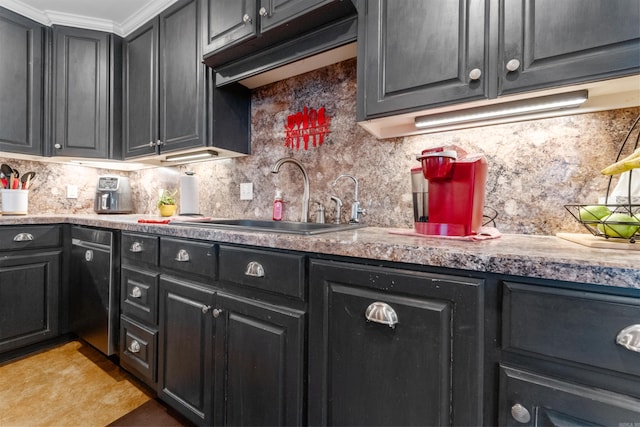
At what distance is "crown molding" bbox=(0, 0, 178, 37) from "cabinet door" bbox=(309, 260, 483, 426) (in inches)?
89.3

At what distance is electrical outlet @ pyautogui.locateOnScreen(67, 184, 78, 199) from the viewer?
2602 millimetres

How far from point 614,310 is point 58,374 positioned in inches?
103

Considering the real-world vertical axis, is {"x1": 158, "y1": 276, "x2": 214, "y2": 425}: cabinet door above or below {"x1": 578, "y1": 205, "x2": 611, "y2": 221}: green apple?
below

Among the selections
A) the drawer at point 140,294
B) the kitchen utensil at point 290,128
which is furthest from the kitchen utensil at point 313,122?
the drawer at point 140,294

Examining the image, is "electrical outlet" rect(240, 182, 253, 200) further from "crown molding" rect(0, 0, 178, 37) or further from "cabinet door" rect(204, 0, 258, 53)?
"crown molding" rect(0, 0, 178, 37)

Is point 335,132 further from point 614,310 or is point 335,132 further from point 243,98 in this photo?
point 614,310

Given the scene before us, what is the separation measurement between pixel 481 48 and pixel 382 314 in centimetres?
90

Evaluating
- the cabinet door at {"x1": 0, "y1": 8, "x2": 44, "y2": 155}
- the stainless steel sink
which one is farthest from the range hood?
the cabinet door at {"x1": 0, "y1": 8, "x2": 44, "y2": 155}

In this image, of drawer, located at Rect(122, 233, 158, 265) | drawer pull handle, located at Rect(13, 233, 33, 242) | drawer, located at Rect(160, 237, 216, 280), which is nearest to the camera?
drawer, located at Rect(160, 237, 216, 280)

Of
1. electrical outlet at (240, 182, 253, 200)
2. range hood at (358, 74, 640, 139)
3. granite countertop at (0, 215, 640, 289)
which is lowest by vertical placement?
granite countertop at (0, 215, 640, 289)

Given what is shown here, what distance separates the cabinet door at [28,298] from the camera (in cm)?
187

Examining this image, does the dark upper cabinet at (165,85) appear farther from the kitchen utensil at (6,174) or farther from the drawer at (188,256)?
the kitchen utensil at (6,174)

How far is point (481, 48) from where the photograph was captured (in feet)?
3.10

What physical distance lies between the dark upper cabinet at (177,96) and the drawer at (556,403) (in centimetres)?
175
